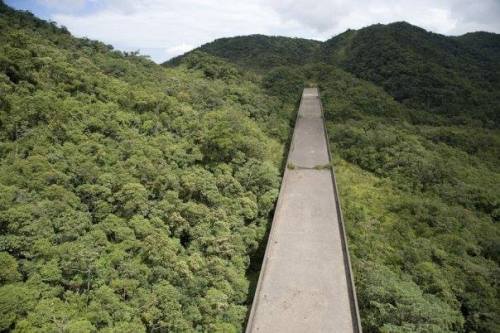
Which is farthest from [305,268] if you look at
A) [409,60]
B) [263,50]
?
[263,50]

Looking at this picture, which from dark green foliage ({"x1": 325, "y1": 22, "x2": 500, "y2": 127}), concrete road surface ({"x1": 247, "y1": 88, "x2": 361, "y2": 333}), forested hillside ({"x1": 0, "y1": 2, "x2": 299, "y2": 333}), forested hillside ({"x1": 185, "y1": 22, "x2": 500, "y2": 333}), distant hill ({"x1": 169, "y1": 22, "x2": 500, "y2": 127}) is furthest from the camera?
distant hill ({"x1": 169, "y1": 22, "x2": 500, "y2": 127})

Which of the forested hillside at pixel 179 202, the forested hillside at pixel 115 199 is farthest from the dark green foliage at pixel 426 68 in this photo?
the forested hillside at pixel 115 199

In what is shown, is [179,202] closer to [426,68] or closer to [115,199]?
[115,199]

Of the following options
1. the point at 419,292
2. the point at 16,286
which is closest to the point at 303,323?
the point at 419,292

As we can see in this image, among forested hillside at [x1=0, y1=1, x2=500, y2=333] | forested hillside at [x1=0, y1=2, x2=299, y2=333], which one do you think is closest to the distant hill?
forested hillside at [x1=0, y1=1, x2=500, y2=333]

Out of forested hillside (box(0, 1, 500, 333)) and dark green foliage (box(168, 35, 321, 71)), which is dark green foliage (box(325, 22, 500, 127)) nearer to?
dark green foliage (box(168, 35, 321, 71))

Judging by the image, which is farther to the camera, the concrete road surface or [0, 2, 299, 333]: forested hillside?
the concrete road surface

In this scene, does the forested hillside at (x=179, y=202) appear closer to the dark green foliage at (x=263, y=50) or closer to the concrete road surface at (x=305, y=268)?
the concrete road surface at (x=305, y=268)
